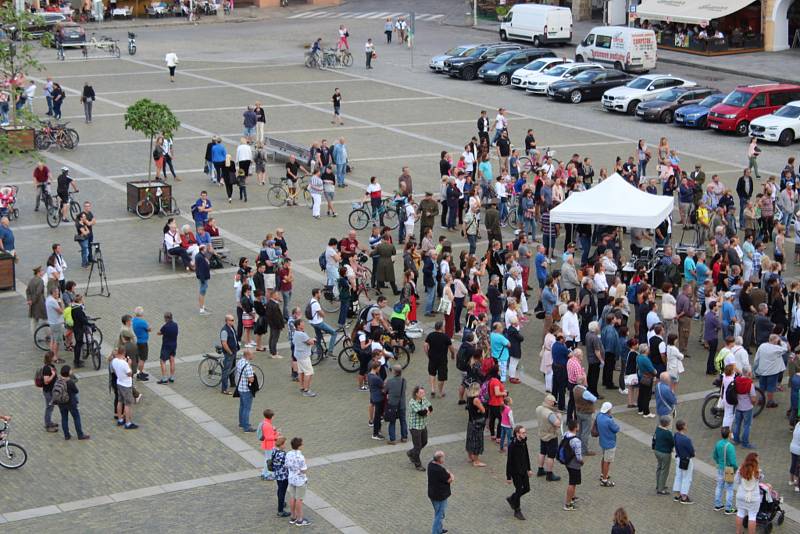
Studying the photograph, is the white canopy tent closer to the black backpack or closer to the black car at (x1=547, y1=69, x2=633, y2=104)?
the black backpack

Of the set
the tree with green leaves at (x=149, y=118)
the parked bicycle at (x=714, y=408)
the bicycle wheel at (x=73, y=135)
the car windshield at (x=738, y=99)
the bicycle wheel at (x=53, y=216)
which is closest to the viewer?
the parked bicycle at (x=714, y=408)

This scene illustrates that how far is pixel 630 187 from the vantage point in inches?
1114

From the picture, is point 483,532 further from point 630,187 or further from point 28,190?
point 28,190

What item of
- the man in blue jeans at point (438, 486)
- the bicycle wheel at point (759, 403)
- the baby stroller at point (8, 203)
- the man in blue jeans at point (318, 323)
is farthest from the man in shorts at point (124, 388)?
the baby stroller at point (8, 203)

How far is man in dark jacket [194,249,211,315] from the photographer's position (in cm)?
2509

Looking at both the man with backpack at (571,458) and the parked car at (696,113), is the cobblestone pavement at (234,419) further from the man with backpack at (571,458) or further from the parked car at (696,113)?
the parked car at (696,113)

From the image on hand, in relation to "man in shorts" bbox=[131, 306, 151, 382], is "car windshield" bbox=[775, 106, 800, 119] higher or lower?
higher

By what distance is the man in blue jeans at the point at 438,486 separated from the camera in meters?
16.5

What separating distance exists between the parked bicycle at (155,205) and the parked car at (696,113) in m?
19.9

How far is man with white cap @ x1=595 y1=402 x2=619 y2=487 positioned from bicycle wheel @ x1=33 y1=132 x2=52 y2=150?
25973 mm

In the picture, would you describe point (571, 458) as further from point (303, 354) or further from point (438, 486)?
point (303, 354)

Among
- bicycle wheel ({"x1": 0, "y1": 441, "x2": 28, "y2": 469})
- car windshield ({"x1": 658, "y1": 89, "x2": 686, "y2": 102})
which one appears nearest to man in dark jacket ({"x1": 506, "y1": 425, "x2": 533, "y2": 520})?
bicycle wheel ({"x1": 0, "y1": 441, "x2": 28, "y2": 469})

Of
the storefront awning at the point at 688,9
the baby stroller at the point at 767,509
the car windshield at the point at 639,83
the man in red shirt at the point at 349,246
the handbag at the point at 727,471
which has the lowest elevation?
the baby stroller at the point at 767,509

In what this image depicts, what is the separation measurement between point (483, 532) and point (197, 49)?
50414mm
